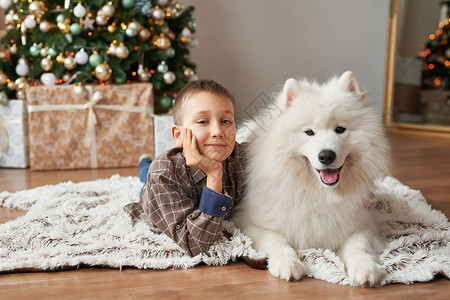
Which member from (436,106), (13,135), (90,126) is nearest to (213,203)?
(90,126)

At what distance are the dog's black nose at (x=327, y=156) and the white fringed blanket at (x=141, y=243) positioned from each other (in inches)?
12.5

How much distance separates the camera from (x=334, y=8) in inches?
166

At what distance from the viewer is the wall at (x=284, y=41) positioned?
3.90 m

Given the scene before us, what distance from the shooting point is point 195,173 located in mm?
1521

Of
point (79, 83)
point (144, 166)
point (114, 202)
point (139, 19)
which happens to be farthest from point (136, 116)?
point (114, 202)

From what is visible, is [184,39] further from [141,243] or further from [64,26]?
[141,243]

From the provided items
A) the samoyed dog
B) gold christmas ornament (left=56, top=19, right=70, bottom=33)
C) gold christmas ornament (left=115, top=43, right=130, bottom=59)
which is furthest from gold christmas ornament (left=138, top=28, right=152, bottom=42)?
the samoyed dog

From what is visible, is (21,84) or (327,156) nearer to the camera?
(327,156)

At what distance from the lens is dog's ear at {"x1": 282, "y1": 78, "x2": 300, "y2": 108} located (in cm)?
143

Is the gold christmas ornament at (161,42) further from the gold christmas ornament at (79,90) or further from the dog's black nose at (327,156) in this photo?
the dog's black nose at (327,156)

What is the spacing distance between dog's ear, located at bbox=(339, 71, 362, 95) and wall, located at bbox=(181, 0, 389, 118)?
2369 millimetres

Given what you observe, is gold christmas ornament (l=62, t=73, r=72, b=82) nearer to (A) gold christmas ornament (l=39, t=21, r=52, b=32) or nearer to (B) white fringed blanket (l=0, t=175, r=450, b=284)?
(A) gold christmas ornament (l=39, t=21, r=52, b=32)

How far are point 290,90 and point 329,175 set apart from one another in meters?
0.32

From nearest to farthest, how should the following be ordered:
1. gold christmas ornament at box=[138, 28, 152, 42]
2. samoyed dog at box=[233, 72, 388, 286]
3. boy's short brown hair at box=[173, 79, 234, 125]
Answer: samoyed dog at box=[233, 72, 388, 286]
boy's short brown hair at box=[173, 79, 234, 125]
gold christmas ornament at box=[138, 28, 152, 42]
